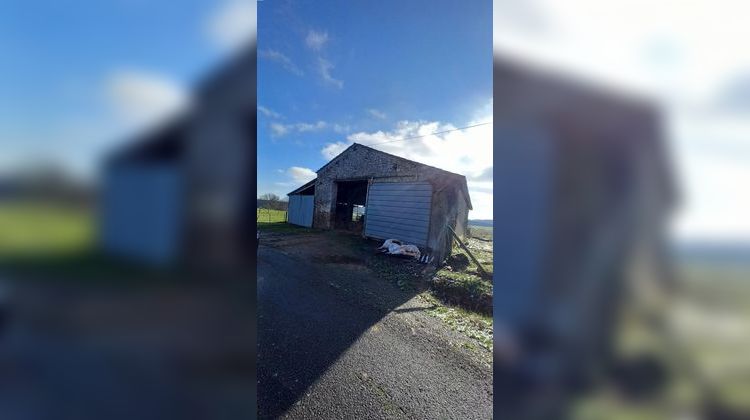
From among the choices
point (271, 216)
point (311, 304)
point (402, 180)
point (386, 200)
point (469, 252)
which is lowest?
point (311, 304)

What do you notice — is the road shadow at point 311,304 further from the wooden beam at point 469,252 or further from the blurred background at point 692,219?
the blurred background at point 692,219

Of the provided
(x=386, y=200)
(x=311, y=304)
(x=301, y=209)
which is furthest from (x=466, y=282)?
(x=301, y=209)

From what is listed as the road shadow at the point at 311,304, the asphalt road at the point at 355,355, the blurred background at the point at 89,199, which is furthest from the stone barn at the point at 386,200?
the blurred background at the point at 89,199

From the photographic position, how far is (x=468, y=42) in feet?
3.50

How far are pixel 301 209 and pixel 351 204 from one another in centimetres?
46

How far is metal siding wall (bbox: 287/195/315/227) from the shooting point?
1958mm

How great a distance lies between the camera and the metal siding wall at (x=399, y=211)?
54.6 inches

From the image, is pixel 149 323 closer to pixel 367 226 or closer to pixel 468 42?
pixel 367 226

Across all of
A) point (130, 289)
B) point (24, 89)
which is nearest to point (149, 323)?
point (130, 289)

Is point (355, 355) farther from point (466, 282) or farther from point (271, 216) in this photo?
point (271, 216)

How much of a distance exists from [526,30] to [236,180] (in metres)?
1.05

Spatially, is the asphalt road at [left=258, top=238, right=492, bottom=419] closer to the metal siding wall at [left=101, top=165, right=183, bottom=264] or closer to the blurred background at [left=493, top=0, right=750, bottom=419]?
the blurred background at [left=493, top=0, right=750, bottom=419]

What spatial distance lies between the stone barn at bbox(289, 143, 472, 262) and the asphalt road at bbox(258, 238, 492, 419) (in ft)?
1.03

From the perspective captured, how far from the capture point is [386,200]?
5.16 ft
